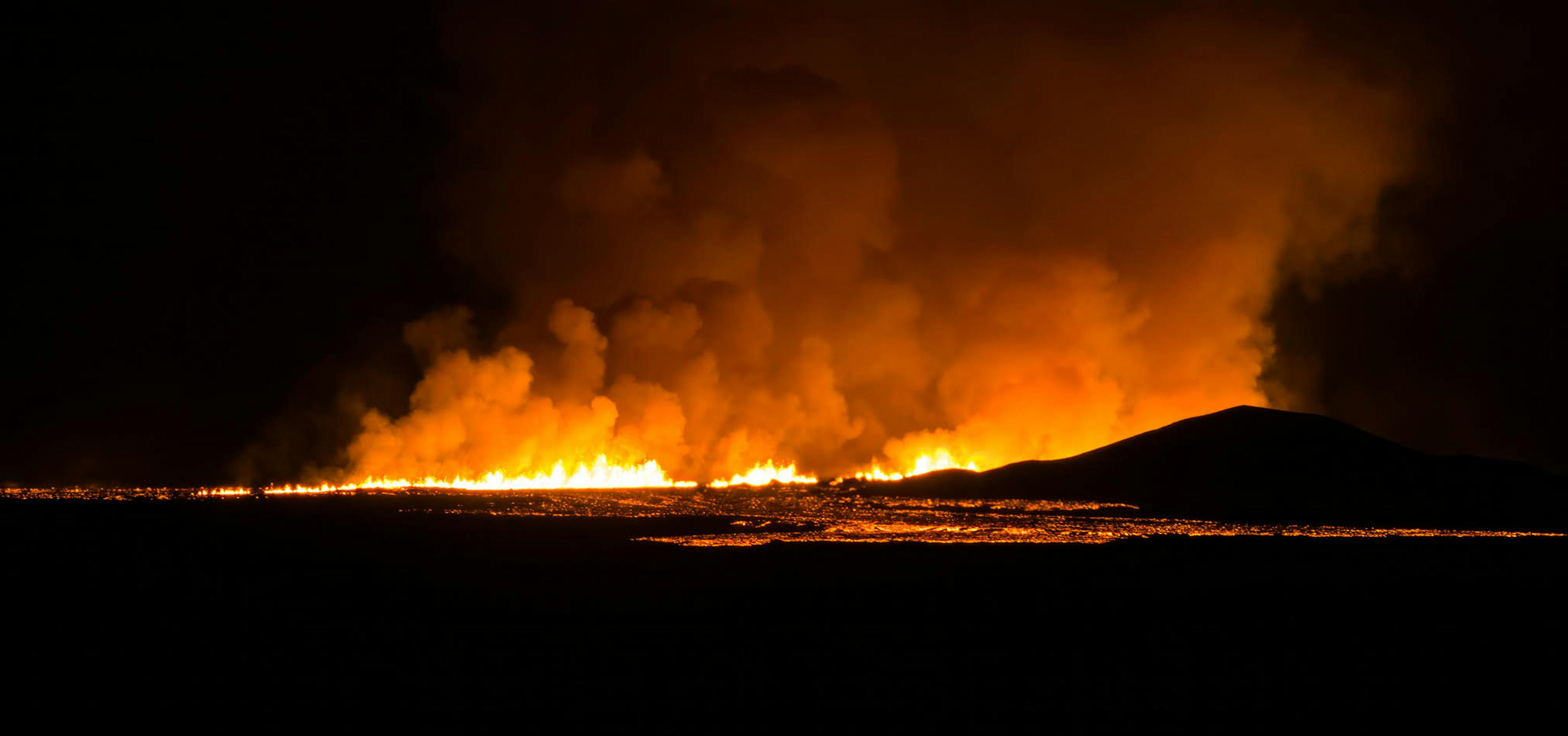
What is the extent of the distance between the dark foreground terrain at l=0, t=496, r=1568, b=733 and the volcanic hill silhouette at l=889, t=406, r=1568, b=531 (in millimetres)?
32515

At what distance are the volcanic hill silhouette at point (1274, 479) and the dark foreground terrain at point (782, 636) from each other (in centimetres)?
3251

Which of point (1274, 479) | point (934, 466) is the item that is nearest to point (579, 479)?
point (934, 466)

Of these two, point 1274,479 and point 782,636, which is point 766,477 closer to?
point 1274,479

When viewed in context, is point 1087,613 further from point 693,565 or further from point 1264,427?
point 1264,427

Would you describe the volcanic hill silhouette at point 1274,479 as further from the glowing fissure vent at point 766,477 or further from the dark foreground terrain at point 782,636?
the dark foreground terrain at point 782,636

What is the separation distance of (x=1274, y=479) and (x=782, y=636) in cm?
6957

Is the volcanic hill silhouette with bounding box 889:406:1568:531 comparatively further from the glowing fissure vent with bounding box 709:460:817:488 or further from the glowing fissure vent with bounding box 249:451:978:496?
the glowing fissure vent with bounding box 709:460:817:488

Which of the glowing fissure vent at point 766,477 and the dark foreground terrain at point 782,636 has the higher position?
the glowing fissure vent at point 766,477

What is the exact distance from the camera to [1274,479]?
8069 cm

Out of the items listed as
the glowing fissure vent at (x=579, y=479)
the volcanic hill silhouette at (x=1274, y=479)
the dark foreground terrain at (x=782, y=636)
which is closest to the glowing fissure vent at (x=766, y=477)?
A: the glowing fissure vent at (x=579, y=479)

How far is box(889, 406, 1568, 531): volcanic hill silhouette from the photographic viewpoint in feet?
230

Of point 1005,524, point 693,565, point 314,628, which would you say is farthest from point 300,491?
point 314,628

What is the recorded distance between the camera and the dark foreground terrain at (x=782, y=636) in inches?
608

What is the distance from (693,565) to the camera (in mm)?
33719
